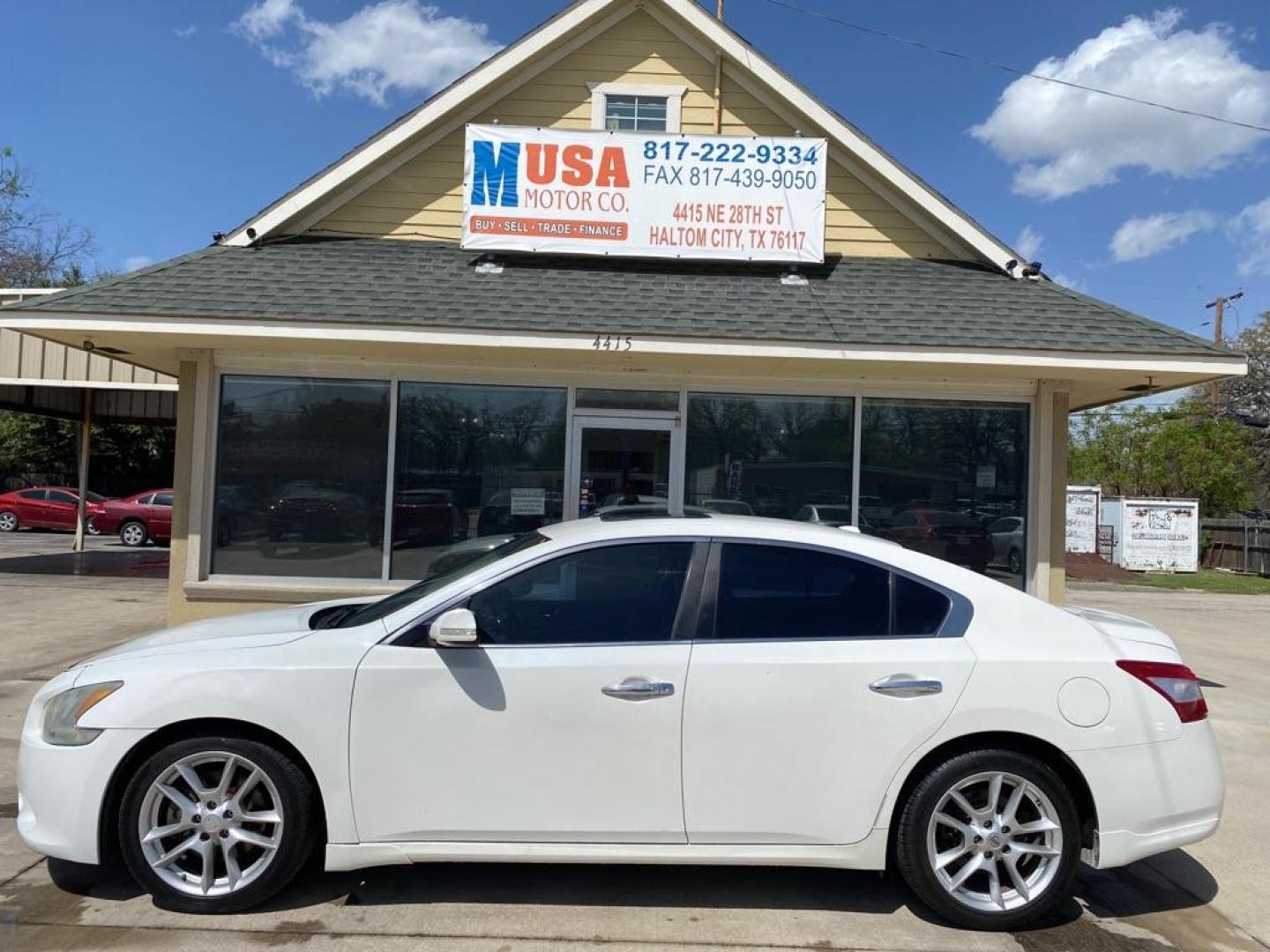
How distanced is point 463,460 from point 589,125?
4040mm

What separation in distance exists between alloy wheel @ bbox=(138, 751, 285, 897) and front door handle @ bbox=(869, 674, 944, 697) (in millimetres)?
2417

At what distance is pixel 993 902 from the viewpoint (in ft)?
12.0

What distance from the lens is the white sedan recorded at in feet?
11.7

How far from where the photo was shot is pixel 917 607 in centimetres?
383

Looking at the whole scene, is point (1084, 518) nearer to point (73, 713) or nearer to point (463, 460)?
point (463, 460)

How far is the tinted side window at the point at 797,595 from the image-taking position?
149 inches

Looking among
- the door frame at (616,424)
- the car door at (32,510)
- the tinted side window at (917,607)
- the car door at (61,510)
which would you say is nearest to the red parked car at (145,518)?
the car door at (61,510)

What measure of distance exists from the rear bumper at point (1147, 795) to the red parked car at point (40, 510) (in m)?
27.5

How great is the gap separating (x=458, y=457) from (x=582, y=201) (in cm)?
282

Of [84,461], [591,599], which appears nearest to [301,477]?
[591,599]

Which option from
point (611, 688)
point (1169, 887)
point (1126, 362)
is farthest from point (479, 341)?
point (1169, 887)

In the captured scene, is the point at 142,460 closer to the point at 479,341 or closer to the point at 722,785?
the point at 479,341

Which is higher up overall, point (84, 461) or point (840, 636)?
point (84, 461)

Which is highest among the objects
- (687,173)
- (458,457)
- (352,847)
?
(687,173)
